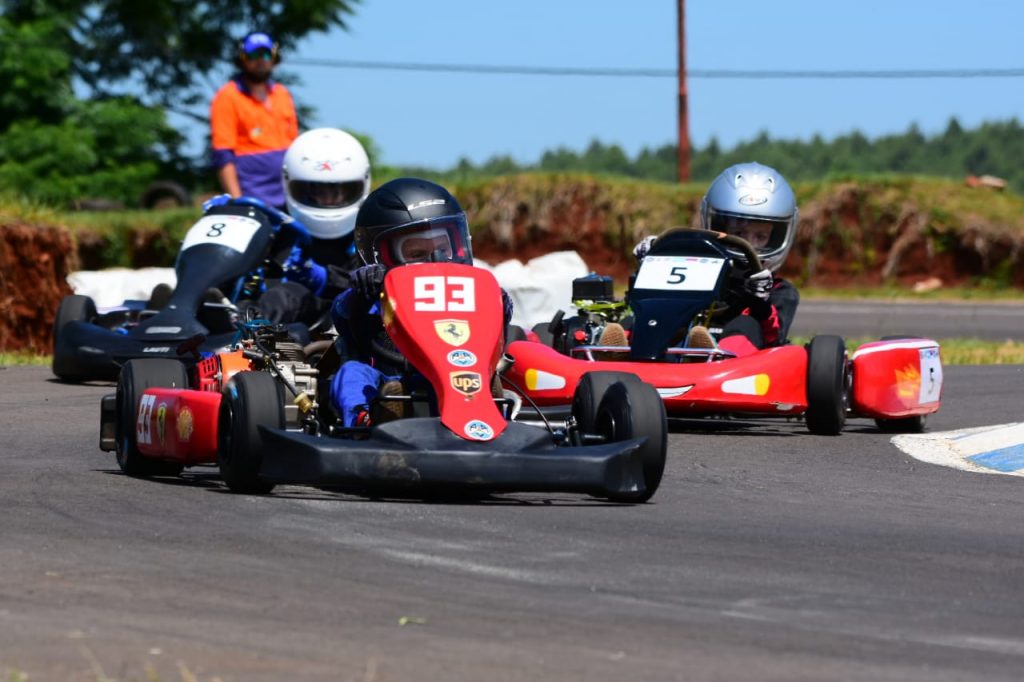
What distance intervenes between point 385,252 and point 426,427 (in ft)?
4.00

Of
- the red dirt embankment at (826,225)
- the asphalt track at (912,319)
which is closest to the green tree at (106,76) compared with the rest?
the red dirt embankment at (826,225)

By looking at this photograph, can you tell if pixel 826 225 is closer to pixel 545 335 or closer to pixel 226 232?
pixel 226 232

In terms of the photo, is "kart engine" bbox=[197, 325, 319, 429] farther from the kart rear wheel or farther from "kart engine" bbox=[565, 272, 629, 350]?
"kart engine" bbox=[565, 272, 629, 350]

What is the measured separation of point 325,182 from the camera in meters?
11.6

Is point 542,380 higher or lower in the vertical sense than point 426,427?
lower

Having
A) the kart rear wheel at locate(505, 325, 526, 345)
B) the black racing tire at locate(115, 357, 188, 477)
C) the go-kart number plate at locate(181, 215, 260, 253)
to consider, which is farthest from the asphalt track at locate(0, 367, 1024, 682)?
the go-kart number plate at locate(181, 215, 260, 253)

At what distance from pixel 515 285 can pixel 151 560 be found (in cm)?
1013

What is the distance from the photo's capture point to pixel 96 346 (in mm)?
10758

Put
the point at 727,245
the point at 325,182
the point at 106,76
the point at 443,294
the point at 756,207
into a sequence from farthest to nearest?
the point at 106,76
the point at 325,182
the point at 756,207
the point at 727,245
the point at 443,294

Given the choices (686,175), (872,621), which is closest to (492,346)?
(872,621)

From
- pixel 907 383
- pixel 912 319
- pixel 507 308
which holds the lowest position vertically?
pixel 912 319

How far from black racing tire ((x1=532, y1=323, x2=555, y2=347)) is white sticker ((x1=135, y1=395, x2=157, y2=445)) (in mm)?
3553

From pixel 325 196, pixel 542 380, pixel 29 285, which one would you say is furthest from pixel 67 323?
pixel 542 380

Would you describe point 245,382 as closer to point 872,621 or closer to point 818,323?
point 872,621
